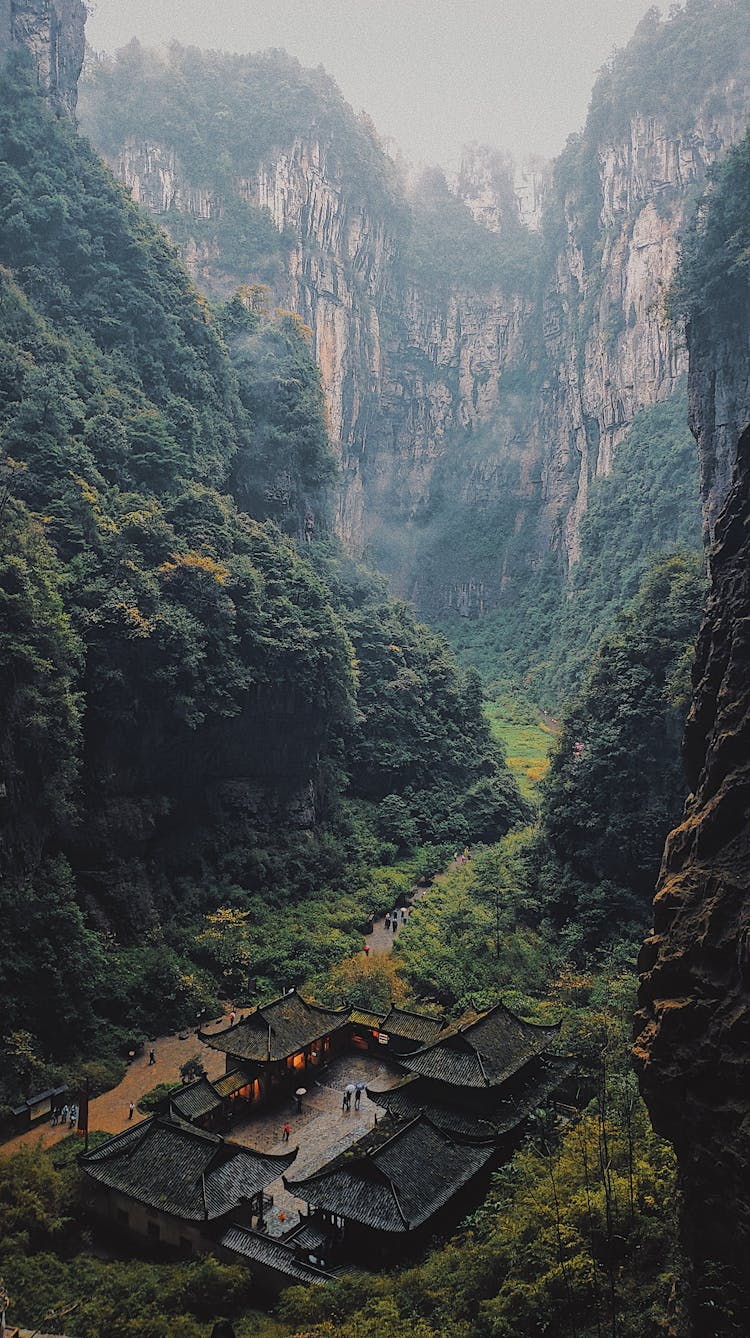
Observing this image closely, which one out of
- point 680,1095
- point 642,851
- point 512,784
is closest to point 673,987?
point 680,1095

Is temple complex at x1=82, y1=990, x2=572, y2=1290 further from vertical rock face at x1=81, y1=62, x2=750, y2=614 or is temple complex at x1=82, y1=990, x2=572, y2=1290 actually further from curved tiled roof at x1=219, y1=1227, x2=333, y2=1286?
vertical rock face at x1=81, y1=62, x2=750, y2=614

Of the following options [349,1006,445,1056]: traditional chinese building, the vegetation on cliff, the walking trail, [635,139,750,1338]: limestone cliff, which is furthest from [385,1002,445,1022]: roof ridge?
the vegetation on cliff

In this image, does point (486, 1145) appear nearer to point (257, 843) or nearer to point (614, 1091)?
point (614, 1091)

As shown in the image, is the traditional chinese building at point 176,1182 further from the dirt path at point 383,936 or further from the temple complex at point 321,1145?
the dirt path at point 383,936

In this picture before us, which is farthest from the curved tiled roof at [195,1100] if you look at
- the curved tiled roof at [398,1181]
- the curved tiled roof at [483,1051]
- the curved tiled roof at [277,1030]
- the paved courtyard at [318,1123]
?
the curved tiled roof at [483,1051]

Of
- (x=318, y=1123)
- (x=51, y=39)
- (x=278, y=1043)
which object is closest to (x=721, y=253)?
(x=278, y=1043)

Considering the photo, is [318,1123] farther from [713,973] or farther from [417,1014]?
[713,973]

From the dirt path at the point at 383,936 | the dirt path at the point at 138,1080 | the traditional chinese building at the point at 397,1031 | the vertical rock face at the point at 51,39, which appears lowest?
the dirt path at the point at 383,936
